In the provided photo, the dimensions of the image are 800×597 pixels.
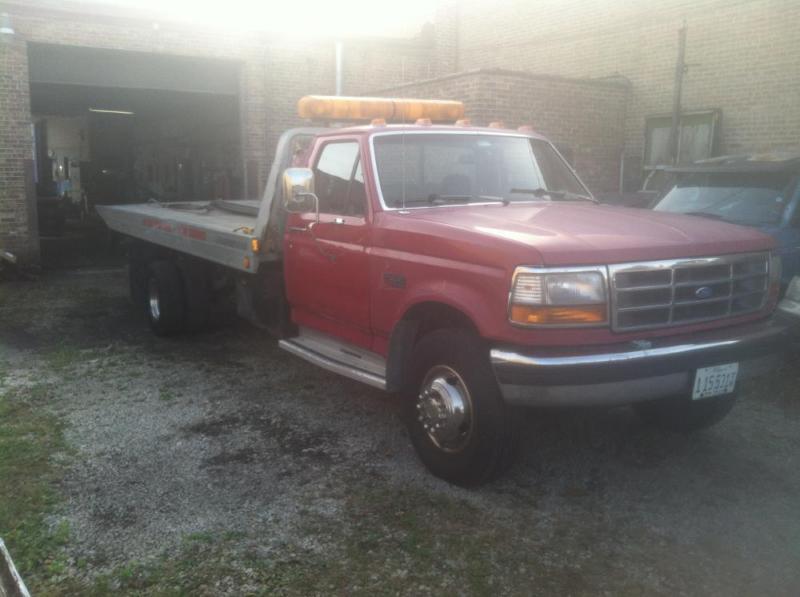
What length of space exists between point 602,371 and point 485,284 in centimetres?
72

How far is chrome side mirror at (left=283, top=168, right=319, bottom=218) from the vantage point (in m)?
4.85

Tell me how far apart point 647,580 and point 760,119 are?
10.2 m

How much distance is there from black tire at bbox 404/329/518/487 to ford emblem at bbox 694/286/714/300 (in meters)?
1.17

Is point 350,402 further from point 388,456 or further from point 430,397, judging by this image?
point 430,397

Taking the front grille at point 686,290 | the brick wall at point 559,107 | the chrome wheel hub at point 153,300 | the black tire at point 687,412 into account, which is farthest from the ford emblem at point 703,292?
the brick wall at point 559,107

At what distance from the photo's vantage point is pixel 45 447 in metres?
4.86

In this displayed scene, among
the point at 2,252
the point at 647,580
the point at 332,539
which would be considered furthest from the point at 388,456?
the point at 2,252

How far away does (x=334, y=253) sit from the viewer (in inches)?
202

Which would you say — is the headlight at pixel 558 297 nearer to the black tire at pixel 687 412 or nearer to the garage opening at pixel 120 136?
the black tire at pixel 687 412

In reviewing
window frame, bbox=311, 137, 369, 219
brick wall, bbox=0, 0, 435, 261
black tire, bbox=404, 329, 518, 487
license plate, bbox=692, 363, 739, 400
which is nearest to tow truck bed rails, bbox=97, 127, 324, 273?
window frame, bbox=311, 137, 369, 219

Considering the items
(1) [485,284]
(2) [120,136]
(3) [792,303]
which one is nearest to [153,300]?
(1) [485,284]

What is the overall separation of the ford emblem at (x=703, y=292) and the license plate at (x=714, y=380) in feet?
1.24

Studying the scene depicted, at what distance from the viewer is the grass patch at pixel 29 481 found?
3539 millimetres

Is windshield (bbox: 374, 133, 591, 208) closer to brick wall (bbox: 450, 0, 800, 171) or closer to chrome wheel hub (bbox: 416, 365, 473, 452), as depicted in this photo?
chrome wheel hub (bbox: 416, 365, 473, 452)
